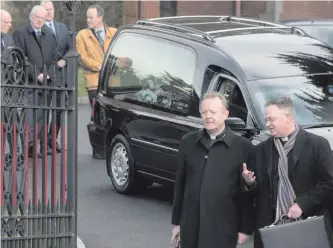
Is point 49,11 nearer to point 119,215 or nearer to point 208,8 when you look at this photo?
point 119,215

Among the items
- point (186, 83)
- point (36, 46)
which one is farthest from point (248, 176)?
point (36, 46)

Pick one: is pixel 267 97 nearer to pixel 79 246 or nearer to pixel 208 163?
pixel 79 246

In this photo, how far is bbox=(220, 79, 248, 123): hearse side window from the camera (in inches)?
370

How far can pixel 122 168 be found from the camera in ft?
36.3

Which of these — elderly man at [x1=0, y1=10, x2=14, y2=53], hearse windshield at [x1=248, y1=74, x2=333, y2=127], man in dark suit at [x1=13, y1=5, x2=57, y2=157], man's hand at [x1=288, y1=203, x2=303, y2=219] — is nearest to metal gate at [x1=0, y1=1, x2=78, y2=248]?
man's hand at [x1=288, y1=203, x2=303, y2=219]

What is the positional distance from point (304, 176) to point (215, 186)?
56 cm

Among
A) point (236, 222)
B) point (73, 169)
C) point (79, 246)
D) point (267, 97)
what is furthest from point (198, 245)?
point (267, 97)

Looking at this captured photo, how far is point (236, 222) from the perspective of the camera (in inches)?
250

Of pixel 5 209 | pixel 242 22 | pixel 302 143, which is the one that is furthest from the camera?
pixel 242 22

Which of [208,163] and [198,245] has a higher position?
[208,163]

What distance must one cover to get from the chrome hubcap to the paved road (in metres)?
0.19

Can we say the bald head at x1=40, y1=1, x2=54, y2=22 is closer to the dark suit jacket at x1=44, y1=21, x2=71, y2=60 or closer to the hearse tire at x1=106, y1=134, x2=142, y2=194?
the dark suit jacket at x1=44, y1=21, x2=71, y2=60

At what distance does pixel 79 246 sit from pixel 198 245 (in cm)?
250

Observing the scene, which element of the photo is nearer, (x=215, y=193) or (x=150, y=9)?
(x=215, y=193)
